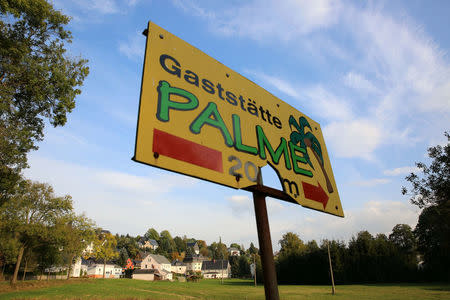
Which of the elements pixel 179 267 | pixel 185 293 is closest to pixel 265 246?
pixel 185 293

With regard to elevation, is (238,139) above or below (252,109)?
below

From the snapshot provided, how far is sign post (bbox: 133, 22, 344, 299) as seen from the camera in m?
2.20

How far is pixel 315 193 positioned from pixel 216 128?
1745 millimetres

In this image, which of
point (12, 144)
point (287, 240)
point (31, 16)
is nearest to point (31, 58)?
point (31, 16)

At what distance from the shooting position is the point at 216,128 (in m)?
2.66

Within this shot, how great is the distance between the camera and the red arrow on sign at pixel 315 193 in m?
3.32

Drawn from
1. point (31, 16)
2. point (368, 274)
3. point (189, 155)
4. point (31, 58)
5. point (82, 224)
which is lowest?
point (368, 274)

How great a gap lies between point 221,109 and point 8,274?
60027 millimetres

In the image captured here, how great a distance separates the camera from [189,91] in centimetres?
Answer: 264

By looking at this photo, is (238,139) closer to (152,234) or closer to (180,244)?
(180,244)

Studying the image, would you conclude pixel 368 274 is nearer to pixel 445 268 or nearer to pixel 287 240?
pixel 445 268

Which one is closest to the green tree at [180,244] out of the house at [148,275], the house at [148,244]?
the house at [148,244]

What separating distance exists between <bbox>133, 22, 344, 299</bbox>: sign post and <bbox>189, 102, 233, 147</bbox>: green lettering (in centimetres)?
1

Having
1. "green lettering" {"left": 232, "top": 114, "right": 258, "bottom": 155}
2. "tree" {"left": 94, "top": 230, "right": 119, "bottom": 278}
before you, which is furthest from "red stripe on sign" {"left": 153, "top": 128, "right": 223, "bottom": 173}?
"tree" {"left": 94, "top": 230, "right": 119, "bottom": 278}
